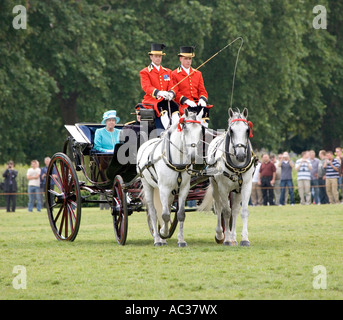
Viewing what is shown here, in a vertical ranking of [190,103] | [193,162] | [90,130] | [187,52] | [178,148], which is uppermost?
[187,52]

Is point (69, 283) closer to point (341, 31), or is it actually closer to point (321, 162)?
point (321, 162)

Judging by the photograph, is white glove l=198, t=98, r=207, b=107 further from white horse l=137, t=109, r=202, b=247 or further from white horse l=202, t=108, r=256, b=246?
white horse l=137, t=109, r=202, b=247

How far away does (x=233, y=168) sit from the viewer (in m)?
11.8

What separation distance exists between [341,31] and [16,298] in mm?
39818

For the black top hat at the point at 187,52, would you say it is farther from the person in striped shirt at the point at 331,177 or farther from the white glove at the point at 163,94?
the person in striped shirt at the point at 331,177

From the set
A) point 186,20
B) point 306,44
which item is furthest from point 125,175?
point 306,44

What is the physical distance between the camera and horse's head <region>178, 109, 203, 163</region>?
11453mm

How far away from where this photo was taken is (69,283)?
28.5 feet

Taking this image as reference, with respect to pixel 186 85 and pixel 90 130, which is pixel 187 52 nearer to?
pixel 186 85

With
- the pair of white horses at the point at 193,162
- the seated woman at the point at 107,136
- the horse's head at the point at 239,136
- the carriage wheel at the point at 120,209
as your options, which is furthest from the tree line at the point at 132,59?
the horse's head at the point at 239,136

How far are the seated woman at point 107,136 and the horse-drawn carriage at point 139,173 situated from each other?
16 cm

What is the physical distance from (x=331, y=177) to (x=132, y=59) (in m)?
11.1

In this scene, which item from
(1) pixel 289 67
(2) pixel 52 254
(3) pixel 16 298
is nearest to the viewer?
(3) pixel 16 298

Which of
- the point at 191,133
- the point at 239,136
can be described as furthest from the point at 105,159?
the point at 239,136
